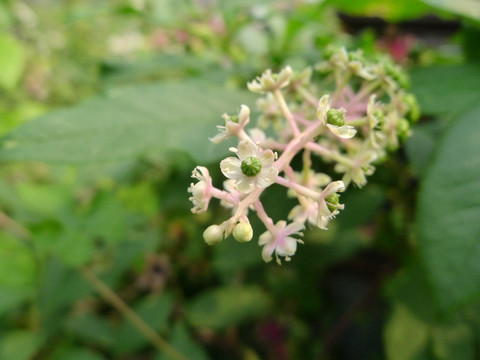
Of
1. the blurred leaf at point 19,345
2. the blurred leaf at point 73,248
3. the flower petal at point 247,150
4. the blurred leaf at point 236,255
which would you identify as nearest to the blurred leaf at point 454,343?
the blurred leaf at point 236,255

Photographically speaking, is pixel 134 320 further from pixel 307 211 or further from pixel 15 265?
pixel 307 211

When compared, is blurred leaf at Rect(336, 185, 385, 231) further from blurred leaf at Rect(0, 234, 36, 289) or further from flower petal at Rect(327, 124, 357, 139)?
blurred leaf at Rect(0, 234, 36, 289)

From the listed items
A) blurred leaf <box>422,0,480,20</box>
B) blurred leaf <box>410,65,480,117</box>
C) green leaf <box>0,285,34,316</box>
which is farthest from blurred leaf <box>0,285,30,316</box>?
blurred leaf <box>422,0,480,20</box>

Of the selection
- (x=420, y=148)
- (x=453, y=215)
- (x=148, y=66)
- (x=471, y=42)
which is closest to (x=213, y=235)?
(x=453, y=215)

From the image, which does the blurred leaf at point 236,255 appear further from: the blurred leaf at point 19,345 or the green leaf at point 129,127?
the blurred leaf at point 19,345

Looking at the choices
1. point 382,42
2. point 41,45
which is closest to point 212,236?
point 382,42
